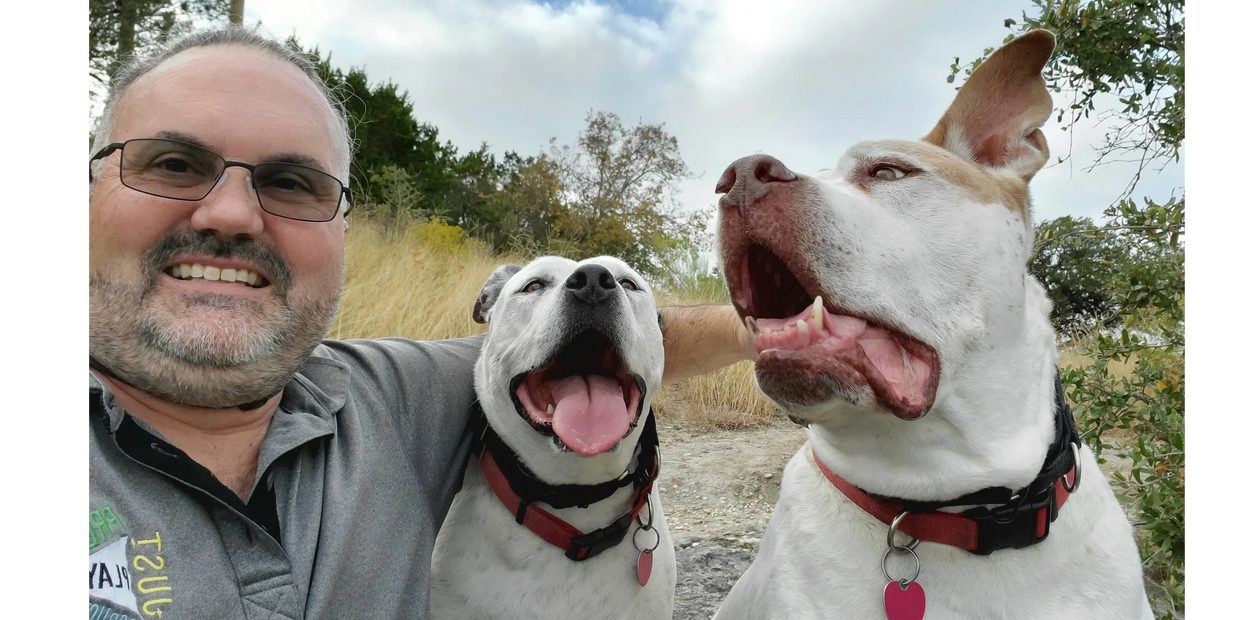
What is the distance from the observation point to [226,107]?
1.70 m

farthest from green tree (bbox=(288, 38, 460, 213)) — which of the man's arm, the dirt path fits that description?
the man's arm

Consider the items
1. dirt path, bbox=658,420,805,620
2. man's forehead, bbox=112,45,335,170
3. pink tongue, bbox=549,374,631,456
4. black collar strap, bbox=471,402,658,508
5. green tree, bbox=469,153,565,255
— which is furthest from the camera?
green tree, bbox=469,153,565,255

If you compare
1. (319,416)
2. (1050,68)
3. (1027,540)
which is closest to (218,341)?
(319,416)

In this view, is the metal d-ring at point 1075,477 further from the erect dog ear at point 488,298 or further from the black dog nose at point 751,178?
the erect dog ear at point 488,298

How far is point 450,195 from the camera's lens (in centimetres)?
1798

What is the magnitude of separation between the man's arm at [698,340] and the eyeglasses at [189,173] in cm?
153

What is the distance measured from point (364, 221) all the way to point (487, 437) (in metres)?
9.09

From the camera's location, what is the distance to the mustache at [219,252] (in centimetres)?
160

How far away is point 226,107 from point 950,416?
195 centimetres

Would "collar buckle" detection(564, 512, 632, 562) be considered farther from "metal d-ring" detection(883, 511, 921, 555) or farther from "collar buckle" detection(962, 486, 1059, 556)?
"collar buckle" detection(962, 486, 1059, 556)

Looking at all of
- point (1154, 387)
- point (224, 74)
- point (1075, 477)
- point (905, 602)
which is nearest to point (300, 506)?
point (224, 74)

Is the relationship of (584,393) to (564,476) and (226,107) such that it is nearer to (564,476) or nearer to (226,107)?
(564,476)

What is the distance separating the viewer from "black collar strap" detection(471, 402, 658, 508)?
211 cm

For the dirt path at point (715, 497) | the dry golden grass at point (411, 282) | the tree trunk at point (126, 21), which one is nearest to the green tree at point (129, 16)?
the tree trunk at point (126, 21)
